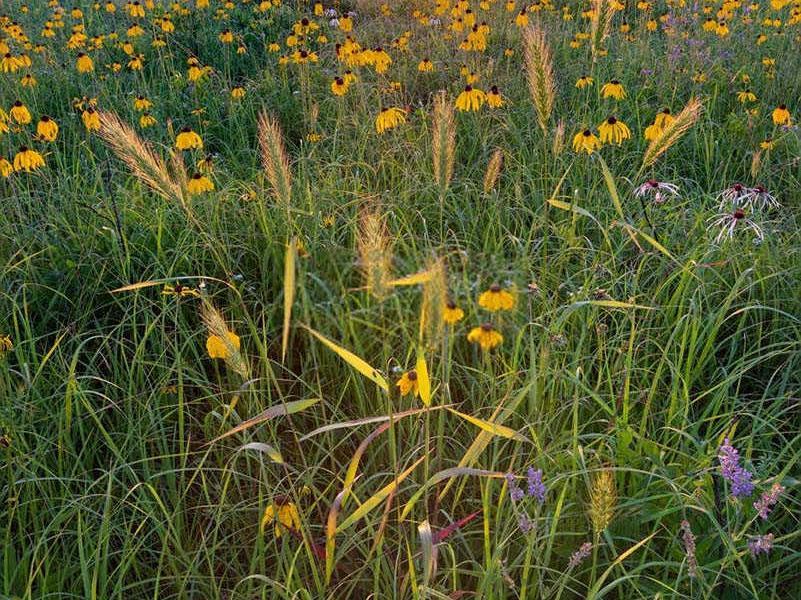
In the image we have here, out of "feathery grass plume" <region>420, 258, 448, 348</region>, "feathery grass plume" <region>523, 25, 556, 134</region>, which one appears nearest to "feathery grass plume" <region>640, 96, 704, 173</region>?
"feathery grass plume" <region>523, 25, 556, 134</region>

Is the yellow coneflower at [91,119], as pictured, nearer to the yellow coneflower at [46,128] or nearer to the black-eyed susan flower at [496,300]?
the yellow coneflower at [46,128]

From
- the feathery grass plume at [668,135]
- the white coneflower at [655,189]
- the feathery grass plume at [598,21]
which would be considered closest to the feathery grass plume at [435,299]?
the feathery grass plume at [668,135]

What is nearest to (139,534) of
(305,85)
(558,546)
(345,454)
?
(345,454)

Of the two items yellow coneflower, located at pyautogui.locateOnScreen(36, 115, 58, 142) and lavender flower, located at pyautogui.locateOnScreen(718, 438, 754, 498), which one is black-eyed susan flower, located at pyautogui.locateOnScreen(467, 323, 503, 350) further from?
yellow coneflower, located at pyautogui.locateOnScreen(36, 115, 58, 142)

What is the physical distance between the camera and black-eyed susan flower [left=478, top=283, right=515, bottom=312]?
1273mm

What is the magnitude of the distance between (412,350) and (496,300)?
1.92ft

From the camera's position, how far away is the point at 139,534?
1.69 meters

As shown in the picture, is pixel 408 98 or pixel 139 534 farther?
pixel 408 98

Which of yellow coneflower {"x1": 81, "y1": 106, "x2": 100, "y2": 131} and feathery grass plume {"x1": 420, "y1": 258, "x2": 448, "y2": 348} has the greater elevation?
feathery grass plume {"x1": 420, "y1": 258, "x2": 448, "y2": 348}

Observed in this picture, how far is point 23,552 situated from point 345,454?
2.39 ft

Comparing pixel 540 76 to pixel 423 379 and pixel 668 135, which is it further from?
pixel 423 379

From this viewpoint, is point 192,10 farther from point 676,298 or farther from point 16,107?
point 676,298

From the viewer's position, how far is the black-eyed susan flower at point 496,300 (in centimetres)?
127

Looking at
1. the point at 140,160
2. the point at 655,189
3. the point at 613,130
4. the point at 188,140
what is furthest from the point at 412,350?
the point at 188,140
